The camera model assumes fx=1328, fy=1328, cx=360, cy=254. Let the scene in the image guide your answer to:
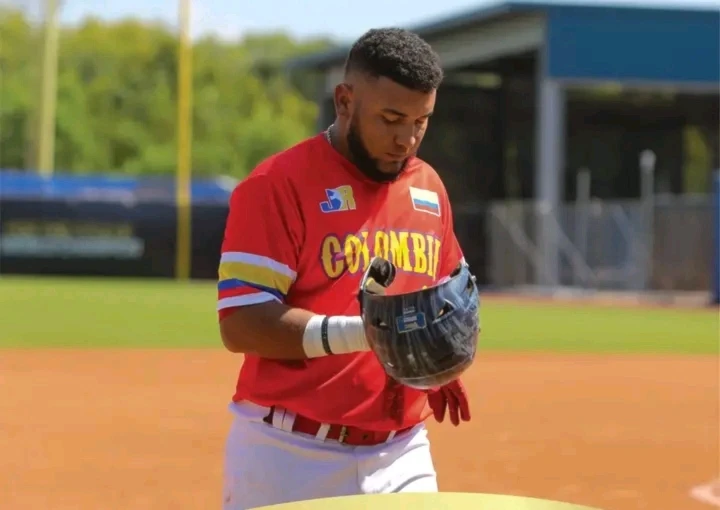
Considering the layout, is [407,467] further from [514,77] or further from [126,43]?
[126,43]

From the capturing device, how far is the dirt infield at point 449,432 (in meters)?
7.35

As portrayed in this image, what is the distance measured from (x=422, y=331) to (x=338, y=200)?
513 millimetres

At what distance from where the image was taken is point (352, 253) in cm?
333

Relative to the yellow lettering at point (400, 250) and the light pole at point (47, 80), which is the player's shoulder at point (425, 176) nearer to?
the yellow lettering at point (400, 250)

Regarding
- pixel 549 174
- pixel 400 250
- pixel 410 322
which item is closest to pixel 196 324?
pixel 549 174

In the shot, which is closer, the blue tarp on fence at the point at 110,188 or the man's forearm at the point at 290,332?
the man's forearm at the point at 290,332

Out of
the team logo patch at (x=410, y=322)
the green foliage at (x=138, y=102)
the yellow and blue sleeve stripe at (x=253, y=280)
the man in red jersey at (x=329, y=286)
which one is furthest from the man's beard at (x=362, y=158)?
the green foliage at (x=138, y=102)

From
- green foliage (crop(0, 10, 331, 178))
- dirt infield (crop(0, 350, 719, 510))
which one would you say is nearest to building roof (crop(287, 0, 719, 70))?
dirt infield (crop(0, 350, 719, 510))

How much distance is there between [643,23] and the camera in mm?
31047

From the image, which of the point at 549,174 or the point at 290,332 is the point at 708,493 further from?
the point at 549,174

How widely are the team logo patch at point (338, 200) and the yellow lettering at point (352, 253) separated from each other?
0.25 ft

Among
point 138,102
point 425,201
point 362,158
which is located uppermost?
point 138,102

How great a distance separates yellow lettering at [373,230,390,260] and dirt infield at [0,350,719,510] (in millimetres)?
3716

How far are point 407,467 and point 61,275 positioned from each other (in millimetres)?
30989
